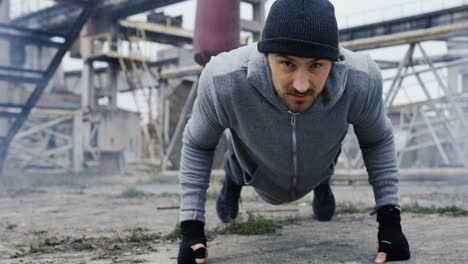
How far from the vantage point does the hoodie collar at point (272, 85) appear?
1.79m

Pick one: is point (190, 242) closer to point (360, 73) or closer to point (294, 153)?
point (294, 153)

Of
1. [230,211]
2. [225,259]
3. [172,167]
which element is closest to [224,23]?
[230,211]

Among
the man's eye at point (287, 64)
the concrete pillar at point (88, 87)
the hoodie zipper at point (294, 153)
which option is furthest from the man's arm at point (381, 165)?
the concrete pillar at point (88, 87)

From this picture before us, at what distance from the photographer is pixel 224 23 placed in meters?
3.44

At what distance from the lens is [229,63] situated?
1.91 metres

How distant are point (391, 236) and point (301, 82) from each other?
67 cm

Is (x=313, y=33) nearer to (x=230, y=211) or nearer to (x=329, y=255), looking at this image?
(x=329, y=255)

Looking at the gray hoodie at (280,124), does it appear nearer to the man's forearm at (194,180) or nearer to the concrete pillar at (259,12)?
the man's forearm at (194,180)

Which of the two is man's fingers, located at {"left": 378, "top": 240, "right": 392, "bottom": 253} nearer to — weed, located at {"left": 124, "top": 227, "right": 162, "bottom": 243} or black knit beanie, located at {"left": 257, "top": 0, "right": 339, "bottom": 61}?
black knit beanie, located at {"left": 257, "top": 0, "right": 339, "bottom": 61}

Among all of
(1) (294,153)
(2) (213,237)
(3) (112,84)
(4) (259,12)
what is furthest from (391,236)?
(3) (112,84)

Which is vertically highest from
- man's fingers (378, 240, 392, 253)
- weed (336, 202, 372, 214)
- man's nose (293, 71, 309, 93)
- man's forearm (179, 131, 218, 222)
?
man's nose (293, 71, 309, 93)

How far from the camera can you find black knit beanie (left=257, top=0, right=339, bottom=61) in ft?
5.26

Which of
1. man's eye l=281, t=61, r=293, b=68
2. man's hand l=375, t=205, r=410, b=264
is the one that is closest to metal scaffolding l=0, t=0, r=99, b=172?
man's eye l=281, t=61, r=293, b=68

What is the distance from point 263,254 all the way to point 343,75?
0.76 meters
